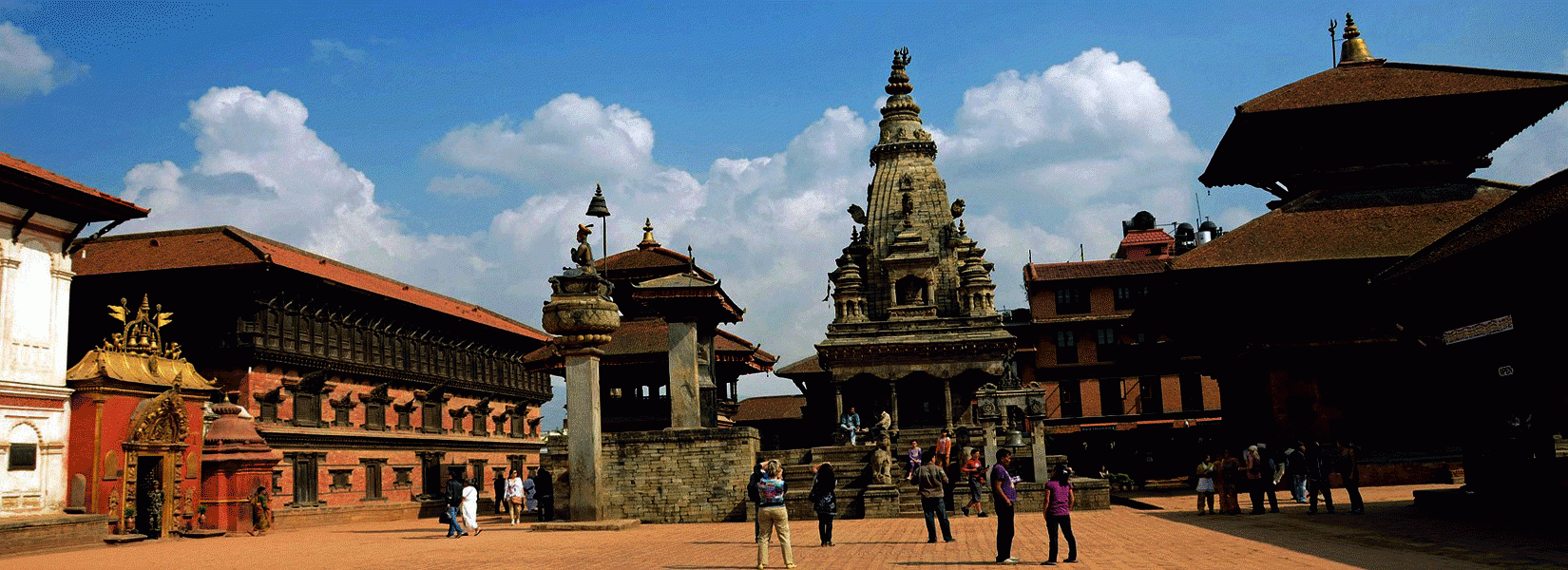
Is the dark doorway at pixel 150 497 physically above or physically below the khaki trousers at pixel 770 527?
above

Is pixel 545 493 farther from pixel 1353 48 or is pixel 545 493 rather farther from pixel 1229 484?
pixel 1353 48

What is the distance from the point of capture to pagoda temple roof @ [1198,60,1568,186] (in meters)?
31.8

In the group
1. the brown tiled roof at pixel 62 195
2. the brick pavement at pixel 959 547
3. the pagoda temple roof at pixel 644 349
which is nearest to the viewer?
the brick pavement at pixel 959 547

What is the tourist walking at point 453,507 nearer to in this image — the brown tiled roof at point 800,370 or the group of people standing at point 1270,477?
the group of people standing at point 1270,477

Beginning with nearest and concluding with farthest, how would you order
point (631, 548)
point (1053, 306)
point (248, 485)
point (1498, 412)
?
point (631, 548) → point (1498, 412) → point (248, 485) → point (1053, 306)

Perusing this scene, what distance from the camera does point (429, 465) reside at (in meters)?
46.6

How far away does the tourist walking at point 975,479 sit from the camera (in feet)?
85.0

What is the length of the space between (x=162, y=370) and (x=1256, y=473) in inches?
859

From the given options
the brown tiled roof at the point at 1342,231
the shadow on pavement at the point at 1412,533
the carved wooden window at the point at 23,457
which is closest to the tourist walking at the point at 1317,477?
the shadow on pavement at the point at 1412,533

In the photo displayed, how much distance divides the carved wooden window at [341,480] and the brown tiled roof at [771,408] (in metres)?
30.1

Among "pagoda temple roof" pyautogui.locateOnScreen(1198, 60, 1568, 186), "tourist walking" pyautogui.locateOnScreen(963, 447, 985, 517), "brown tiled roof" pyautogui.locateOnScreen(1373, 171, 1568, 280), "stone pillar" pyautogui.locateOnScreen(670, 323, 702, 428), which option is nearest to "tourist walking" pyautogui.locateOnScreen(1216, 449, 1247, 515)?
"brown tiled roof" pyautogui.locateOnScreen(1373, 171, 1568, 280)

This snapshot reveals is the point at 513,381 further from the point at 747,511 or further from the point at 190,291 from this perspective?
the point at 747,511

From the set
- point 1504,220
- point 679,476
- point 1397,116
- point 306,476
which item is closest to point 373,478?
point 306,476

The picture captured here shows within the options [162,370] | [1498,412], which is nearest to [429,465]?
[162,370]
